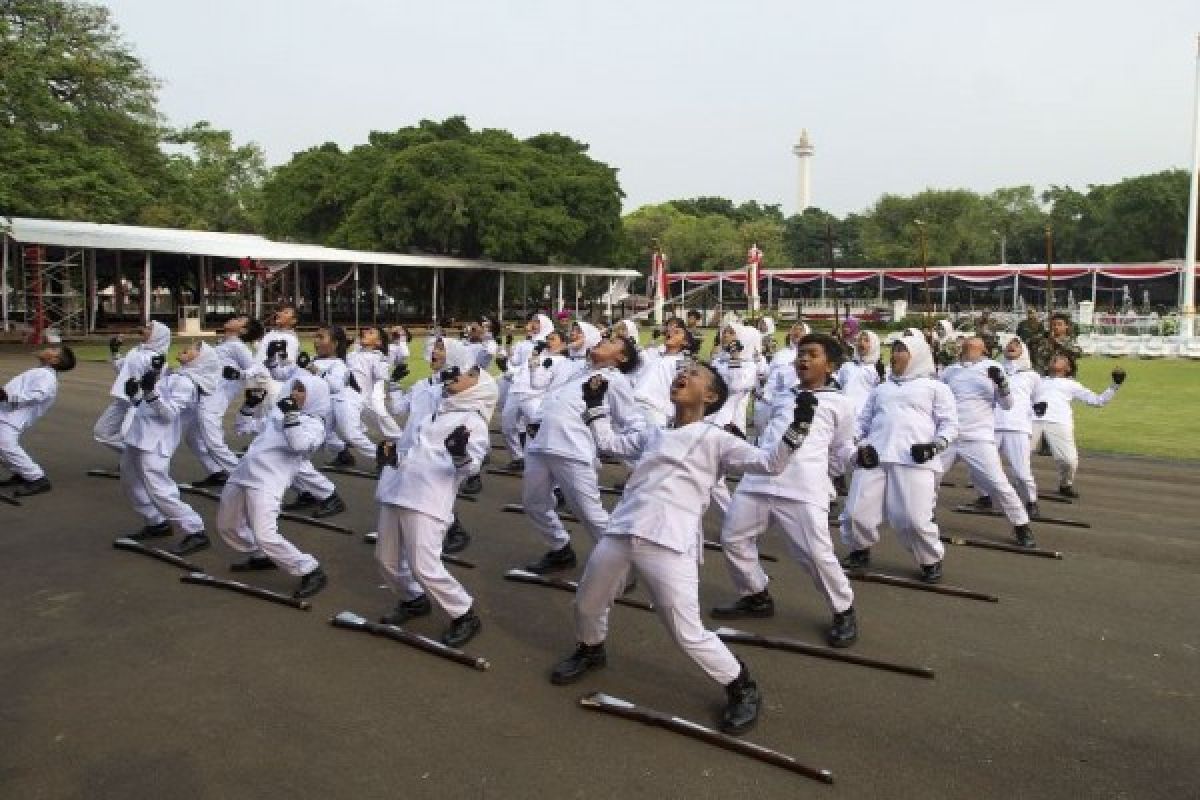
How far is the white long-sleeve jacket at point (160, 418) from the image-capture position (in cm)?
766

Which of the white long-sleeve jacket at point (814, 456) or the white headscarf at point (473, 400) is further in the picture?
the white headscarf at point (473, 400)

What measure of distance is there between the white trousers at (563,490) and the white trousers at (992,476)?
323 centimetres

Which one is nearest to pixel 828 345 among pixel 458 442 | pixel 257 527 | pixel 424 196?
pixel 458 442

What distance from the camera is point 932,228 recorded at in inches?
2267

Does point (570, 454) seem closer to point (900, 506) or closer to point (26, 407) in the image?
point (900, 506)

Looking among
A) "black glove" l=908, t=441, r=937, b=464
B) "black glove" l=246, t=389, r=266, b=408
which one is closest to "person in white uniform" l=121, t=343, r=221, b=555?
"black glove" l=246, t=389, r=266, b=408

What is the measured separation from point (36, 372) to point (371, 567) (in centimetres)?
506

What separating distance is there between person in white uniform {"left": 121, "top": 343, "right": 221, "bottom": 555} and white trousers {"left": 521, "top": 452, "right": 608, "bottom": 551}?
9.36ft

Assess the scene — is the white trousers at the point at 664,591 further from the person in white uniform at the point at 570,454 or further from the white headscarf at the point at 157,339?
the white headscarf at the point at 157,339

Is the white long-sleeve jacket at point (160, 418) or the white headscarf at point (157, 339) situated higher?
the white headscarf at point (157, 339)

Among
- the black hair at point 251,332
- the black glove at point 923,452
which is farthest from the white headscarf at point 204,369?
the black glove at point 923,452

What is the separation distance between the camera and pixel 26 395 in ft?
31.8

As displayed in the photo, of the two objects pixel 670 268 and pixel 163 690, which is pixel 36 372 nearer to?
pixel 163 690

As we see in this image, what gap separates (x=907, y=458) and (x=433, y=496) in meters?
3.59
